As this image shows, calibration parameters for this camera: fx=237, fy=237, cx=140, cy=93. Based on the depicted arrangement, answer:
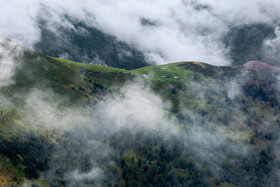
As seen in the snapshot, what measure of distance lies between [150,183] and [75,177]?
5395 centimetres

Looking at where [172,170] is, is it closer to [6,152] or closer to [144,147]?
[144,147]

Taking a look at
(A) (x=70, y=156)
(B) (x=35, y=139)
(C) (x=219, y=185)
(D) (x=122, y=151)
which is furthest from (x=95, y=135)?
(C) (x=219, y=185)

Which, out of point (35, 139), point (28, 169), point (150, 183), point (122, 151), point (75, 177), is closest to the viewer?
point (28, 169)

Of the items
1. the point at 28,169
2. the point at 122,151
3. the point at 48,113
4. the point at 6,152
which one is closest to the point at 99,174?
the point at 122,151

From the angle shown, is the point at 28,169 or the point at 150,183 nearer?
the point at 28,169

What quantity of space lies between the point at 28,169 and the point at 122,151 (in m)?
75.9

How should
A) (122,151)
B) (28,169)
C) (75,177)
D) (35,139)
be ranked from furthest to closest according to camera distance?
(122,151)
(35,139)
(75,177)
(28,169)

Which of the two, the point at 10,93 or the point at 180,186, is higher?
the point at 10,93

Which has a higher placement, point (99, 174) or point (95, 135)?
point (95, 135)

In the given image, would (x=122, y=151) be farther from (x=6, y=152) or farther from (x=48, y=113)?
(x=6, y=152)

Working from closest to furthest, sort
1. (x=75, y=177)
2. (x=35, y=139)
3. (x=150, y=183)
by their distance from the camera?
(x=75, y=177) < (x=35, y=139) < (x=150, y=183)

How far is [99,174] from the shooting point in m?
156

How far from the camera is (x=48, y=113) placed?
191750 millimetres

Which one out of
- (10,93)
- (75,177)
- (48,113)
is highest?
(10,93)
